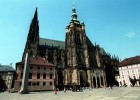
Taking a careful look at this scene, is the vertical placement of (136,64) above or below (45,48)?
below

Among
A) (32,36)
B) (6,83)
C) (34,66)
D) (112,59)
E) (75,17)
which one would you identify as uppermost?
(75,17)

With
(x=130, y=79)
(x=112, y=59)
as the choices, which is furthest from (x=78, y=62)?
(x=112, y=59)

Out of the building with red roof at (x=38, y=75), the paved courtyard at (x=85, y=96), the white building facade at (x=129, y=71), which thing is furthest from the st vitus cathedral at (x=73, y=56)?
the paved courtyard at (x=85, y=96)

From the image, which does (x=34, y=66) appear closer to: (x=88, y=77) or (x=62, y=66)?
(x=62, y=66)

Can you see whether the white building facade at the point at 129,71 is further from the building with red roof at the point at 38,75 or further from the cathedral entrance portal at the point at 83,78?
the building with red roof at the point at 38,75

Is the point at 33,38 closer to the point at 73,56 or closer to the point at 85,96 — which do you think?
the point at 73,56

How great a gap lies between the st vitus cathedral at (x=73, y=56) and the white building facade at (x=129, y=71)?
27.0ft

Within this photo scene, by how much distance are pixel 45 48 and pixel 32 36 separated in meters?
8.24

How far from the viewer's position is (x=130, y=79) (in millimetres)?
66750

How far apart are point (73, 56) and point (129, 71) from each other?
2569 cm

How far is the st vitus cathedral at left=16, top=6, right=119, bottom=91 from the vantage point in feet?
226

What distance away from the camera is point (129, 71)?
69.9m

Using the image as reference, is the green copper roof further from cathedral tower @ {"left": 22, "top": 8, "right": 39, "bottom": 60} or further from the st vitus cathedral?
cathedral tower @ {"left": 22, "top": 8, "right": 39, "bottom": 60}

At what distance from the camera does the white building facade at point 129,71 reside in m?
66.6
